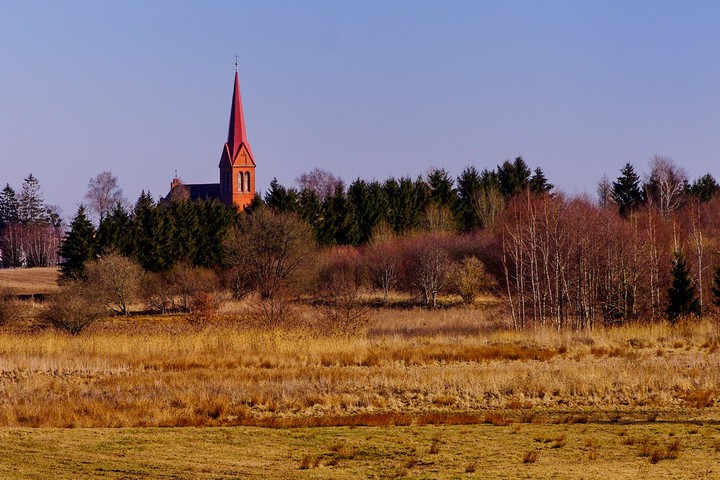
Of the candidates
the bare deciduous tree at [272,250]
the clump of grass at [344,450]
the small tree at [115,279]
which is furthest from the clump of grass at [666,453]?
the small tree at [115,279]

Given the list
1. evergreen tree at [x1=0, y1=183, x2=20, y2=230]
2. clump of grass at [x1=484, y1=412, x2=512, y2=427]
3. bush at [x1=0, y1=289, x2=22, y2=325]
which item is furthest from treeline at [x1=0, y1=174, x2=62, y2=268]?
clump of grass at [x1=484, y1=412, x2=512, y2=427]

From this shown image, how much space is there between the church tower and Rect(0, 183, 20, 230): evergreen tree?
86.6 feet

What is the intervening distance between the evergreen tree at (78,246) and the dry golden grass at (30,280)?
26.0 ft

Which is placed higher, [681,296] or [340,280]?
[340,280]

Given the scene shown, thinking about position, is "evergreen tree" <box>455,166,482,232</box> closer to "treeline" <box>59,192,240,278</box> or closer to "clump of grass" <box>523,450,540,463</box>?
"treeline" <box>59,192,240,278</box>

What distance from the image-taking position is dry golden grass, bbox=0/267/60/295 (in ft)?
248

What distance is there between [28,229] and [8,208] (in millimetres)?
5088

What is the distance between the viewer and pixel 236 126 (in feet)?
419

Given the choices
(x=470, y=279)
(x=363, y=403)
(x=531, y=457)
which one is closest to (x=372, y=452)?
(x=531, y=457)

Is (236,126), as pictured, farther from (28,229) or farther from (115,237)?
(115,237)

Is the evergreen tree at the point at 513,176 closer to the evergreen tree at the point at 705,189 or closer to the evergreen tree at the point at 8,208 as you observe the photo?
the evergreen tree at the point at 705,189

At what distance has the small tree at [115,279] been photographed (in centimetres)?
5806

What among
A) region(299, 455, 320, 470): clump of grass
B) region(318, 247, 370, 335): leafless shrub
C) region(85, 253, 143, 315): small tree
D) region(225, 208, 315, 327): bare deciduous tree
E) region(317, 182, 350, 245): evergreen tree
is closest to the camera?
region(299, 455, 320, 470): clump of grass

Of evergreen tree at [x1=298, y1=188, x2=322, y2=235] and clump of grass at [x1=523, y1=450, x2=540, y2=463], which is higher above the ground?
evergreen tree at [x1=298, y1=188, x2=322, y2=235]
